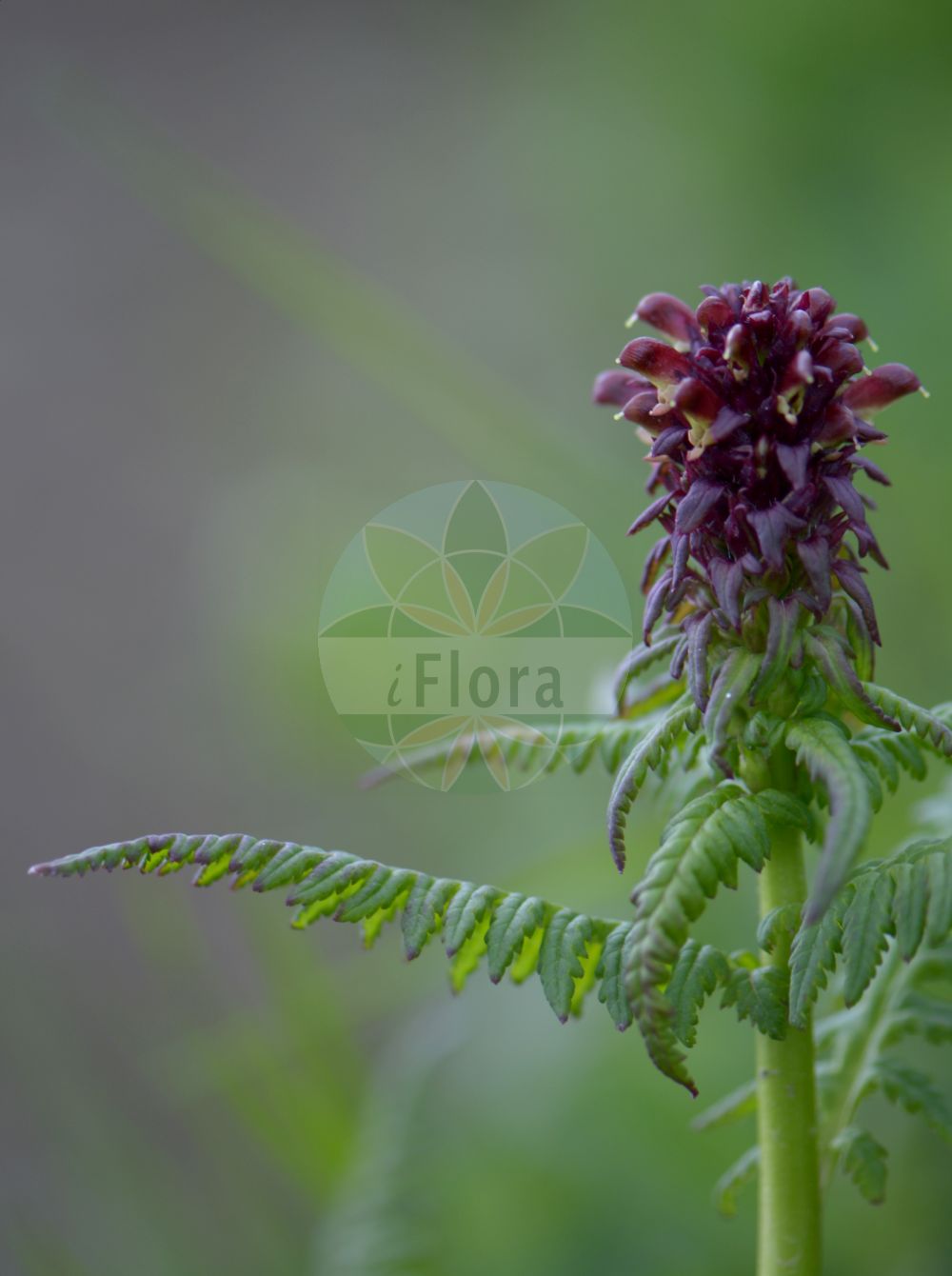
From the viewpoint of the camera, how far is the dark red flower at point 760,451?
3.90 feet

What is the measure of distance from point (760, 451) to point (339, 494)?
3.22 meters

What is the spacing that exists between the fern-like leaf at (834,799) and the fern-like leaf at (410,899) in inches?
10.4

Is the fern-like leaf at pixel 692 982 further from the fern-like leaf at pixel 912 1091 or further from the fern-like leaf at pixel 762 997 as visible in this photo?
the fern-like leaf at pixel 912 1091

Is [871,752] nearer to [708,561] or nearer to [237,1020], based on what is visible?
[708,561]

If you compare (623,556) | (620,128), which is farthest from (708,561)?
(620,128)

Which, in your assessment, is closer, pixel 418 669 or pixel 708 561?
pixel 708 561

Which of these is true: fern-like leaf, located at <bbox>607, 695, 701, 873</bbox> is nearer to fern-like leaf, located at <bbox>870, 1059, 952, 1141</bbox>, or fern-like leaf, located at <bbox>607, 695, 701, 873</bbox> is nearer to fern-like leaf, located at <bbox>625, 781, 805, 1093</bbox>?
fern-like leaf, located at <bbox>625, 781, 805, 1093</bbox>

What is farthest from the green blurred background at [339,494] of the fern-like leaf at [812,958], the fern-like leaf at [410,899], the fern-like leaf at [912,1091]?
the fern-like leaf at [812,958]

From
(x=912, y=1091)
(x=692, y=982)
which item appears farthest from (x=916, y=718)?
(x=912, y=1091)

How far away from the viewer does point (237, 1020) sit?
8.91ft

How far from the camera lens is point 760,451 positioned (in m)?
1.20

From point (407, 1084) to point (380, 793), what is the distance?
216 centimetres

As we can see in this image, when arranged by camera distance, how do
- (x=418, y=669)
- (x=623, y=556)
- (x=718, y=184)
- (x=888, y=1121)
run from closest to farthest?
1. (x=888, y=1121)
2. (x=418, y=669)
3. (x=623, y=556)
4. (x=718, y=184)

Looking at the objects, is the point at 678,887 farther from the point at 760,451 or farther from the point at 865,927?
the point at 760,451
